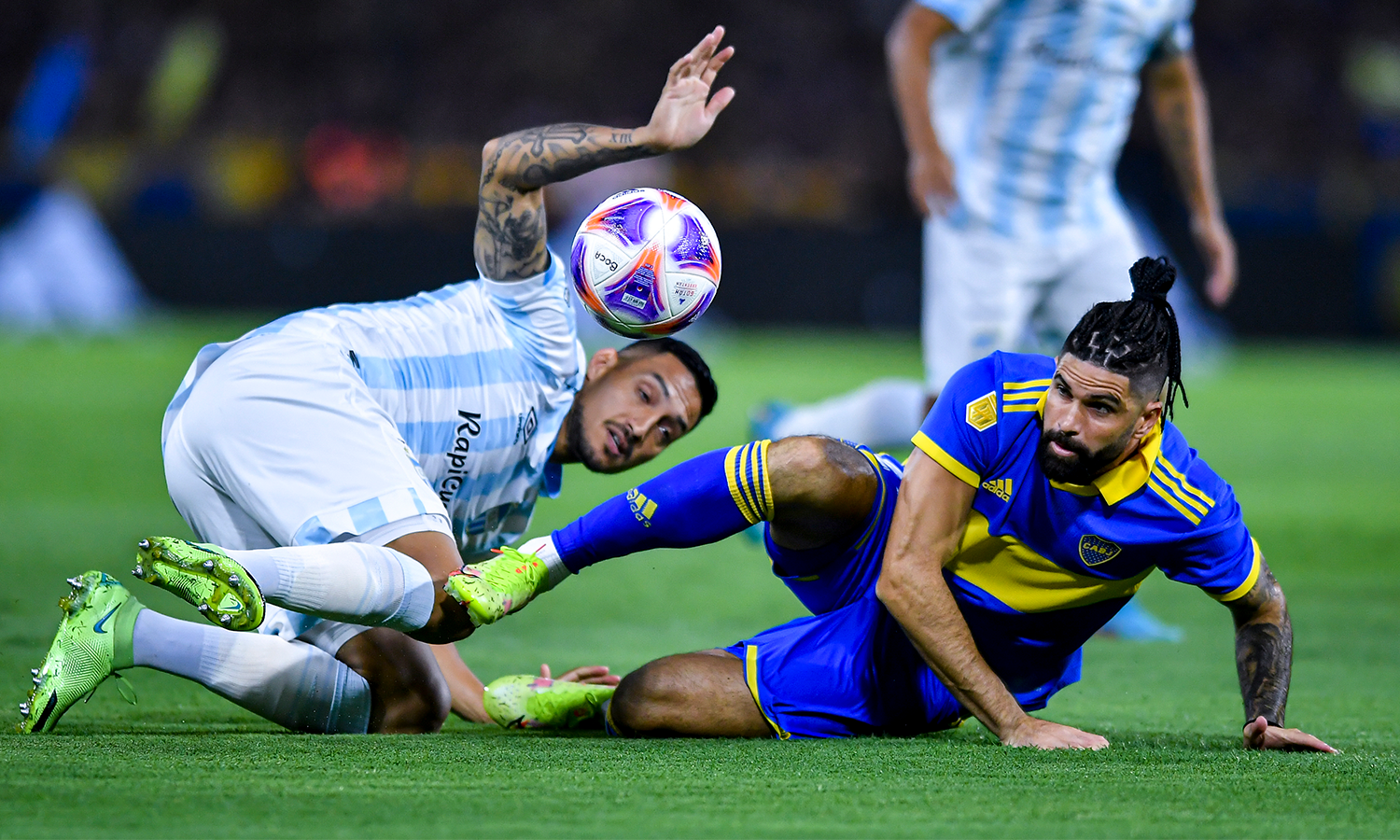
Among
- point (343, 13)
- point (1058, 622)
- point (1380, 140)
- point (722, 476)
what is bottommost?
point (1058, 622)

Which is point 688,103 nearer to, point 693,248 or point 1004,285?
point 693,248

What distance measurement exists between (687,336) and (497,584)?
15.4 metres

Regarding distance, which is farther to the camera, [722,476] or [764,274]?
[764,274]

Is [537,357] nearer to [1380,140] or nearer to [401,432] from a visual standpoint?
[401,432]

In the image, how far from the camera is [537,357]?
3836 millimetres

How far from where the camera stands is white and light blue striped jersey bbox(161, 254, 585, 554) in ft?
11.9

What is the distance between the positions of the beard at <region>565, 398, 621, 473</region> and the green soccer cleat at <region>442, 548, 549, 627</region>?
2.08 feet

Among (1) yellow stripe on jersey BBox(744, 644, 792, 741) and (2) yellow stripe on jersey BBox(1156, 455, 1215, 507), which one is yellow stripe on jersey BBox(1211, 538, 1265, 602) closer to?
(2) yellow stripe on jersey BBox(1156, 455, 1215, 507)

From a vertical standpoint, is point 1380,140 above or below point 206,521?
above

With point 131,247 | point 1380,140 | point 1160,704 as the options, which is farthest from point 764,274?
point 1160,704

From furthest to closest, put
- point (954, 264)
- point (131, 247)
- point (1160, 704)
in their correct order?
1. point (131, 247)
2. point (954, 264)
3. point (1160, 704)

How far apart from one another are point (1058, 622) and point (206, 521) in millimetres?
1963

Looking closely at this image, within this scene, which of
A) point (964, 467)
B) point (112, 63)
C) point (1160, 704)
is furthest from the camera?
point (112, 63)

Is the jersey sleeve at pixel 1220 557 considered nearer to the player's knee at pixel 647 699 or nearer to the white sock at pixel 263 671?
the player's knee at pixel 647 699
